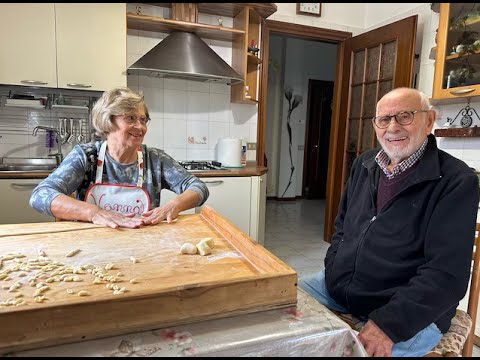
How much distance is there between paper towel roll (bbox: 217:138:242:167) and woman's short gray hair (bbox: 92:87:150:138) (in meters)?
1.61

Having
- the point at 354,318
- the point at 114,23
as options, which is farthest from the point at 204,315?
the point at 114,23

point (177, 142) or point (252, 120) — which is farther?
point (252, 120)

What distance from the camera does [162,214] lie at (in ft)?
4.48

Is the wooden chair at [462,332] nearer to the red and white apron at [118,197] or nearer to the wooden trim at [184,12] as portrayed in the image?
the red and white apron at [118,197]

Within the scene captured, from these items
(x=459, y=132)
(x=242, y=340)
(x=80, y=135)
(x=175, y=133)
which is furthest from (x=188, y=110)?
(x=242, y=340)

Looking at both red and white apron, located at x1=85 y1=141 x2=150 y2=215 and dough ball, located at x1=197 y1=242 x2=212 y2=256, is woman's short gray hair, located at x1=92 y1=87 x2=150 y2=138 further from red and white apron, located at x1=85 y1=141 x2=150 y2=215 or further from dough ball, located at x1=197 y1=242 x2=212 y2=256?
dough ball, located at x1=197 y1=242 x2=212 y2=256

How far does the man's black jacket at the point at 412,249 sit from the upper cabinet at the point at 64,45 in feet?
7.03

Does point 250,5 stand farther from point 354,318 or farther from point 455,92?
point 354,318

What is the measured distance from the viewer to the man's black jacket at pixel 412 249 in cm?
100

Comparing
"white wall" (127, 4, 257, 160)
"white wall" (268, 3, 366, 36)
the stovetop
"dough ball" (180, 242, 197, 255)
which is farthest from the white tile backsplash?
"dough ball" (180, 242, 197, 255)

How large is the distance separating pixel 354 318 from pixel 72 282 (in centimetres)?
93

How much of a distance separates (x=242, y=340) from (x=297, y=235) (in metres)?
3.46

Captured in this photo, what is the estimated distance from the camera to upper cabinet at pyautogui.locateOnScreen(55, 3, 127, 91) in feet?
8.26

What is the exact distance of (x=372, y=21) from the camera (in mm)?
3607
